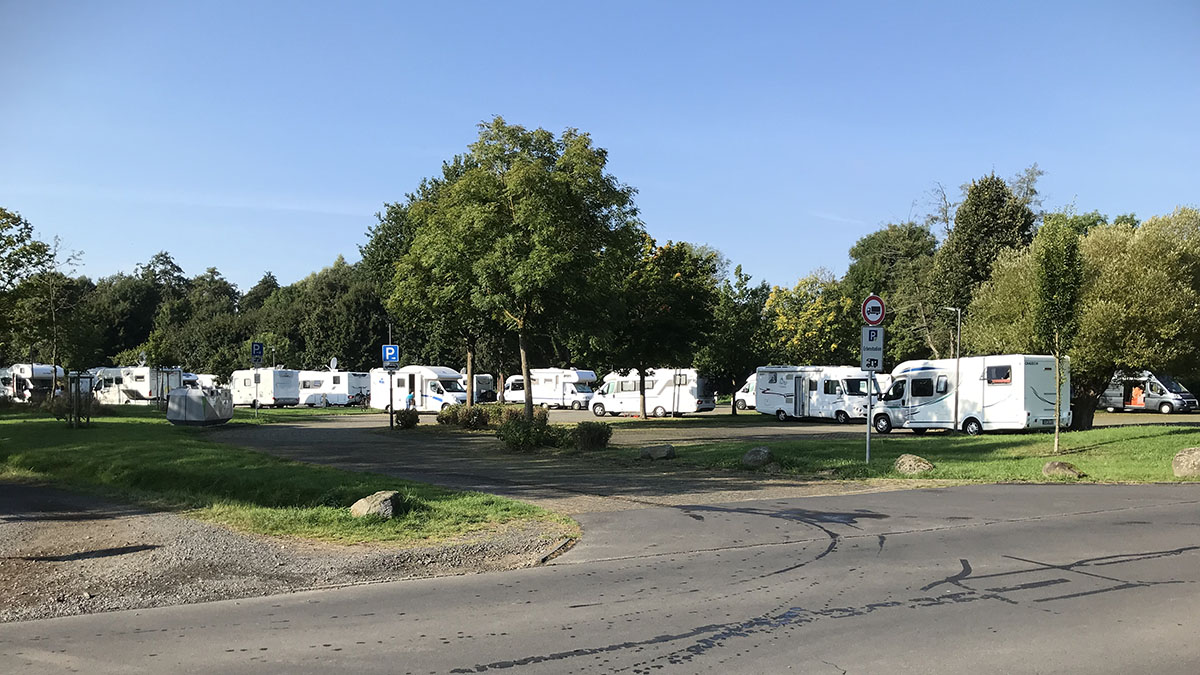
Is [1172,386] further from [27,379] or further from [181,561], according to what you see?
[27,379]

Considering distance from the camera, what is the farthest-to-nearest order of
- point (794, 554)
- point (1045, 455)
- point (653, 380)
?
1. point (653, 380)
2. point (1045, 455)
3. point (794, 554)

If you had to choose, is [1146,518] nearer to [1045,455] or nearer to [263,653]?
[1045,455]

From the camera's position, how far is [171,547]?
9.64m

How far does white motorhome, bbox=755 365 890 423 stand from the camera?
39.0 m

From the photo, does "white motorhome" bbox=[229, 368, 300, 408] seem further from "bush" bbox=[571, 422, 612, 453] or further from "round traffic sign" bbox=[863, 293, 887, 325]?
"round traffic sign" bbox=[863, 293, 887, 325]

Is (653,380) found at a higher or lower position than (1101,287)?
lower

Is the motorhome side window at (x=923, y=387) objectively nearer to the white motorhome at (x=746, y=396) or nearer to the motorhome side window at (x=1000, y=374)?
the motorhome side window at (x=1000, y=374)

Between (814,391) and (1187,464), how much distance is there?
23.8 m

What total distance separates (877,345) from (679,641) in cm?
1285

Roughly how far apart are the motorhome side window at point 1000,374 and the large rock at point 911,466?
43.4 feet

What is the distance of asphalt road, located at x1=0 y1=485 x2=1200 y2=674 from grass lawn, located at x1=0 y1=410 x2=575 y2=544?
2.07 metres

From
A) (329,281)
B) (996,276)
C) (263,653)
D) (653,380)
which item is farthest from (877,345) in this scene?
(329,281)

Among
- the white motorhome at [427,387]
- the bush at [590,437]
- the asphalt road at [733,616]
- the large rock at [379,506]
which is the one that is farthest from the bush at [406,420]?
the asphalt road at [733,616]

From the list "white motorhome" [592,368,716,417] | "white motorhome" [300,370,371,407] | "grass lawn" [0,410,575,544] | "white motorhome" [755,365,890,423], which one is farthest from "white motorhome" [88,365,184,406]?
"white motorhome" [755,365,890,423]
